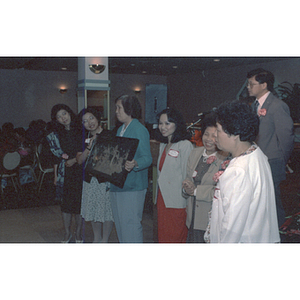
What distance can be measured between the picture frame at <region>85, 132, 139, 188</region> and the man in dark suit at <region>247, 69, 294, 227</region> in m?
1.08

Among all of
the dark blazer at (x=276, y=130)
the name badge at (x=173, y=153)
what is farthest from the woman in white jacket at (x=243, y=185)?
the dark blazer at (x=276, y=130)

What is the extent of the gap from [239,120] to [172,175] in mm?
1231

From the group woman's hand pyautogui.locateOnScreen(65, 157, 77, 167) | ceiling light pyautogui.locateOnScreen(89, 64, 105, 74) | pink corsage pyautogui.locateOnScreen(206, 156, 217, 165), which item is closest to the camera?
pink corsage pyautogui.locateOnScreen(206, 156, 217, 165)

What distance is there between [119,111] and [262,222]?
155 centimetres

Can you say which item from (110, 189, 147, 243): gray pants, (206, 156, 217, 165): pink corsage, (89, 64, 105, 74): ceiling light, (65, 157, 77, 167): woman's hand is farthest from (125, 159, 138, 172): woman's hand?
(89, 64, 105, 74): ceiling light

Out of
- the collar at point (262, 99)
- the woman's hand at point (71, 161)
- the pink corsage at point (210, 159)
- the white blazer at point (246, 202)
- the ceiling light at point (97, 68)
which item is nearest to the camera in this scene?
the white blazer at point (246, 202)

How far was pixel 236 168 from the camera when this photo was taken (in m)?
1.50

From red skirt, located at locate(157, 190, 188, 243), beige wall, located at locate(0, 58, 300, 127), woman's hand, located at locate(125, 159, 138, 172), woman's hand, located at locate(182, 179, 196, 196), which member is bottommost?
red skirt, located at locate(157, 190, 188, 243)

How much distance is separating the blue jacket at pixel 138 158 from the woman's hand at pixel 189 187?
366mm

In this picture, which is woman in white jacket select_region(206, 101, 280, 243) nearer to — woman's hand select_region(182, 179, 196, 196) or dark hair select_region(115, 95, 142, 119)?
woman's hand select_region(182, 179, 196, 196)

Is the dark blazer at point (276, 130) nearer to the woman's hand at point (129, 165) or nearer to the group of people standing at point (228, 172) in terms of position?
the group of people standing at point (228, 172)

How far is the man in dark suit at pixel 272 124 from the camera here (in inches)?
101

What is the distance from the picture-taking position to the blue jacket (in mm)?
2641
